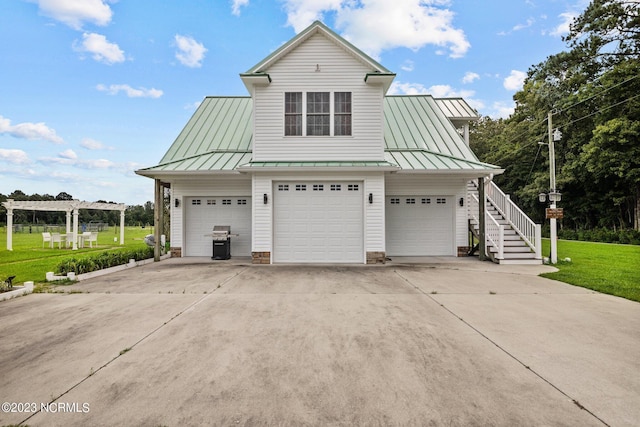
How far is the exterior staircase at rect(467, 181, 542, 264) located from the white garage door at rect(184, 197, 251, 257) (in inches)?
351

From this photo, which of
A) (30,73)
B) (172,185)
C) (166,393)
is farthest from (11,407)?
(30,73)

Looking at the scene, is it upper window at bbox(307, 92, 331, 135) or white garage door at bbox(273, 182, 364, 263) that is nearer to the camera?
white garage door at bbox(273, 182, 364, 263)

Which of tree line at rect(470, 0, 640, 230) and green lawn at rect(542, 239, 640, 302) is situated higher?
tree line at rect(470, 0, 640, 230)

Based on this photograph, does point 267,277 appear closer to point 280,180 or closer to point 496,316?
point 280,180

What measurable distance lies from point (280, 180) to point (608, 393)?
28.4ft

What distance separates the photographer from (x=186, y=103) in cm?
1808

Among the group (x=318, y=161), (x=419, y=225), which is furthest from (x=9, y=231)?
(x=419, y=225)

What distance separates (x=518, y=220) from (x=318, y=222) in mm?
7480

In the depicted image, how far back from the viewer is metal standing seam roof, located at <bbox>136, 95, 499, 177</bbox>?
34.3ft

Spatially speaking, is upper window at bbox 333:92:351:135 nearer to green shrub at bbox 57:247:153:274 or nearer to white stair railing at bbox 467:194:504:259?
white stair railing at bbox 467:194:504:259

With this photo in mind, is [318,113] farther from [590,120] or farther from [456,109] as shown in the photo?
[590,120]

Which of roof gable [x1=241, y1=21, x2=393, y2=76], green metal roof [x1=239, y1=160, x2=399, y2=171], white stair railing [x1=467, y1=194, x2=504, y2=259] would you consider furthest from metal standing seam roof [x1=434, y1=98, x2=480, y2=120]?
green metal roof [x1=239, y1=160, x2=399, y2=171]

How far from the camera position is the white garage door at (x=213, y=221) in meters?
11.9

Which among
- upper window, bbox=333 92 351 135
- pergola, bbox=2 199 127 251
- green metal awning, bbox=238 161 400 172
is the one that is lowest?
pergola, bbox=2 199 127 251
